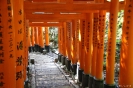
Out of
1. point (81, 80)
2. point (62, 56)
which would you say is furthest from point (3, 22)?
point (62, 56)

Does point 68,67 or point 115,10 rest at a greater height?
point 115,10

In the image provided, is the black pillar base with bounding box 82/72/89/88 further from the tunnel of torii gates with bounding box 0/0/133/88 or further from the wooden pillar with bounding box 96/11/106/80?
the wooden pillar with bounding box 96/11/106/80

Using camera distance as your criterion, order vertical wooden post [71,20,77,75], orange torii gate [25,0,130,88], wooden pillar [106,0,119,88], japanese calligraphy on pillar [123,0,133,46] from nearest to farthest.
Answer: japanese calligraphy on pillar [123,0,133,46]
orange torii gate [25,0,130,88]
wooden pillar [106,0,119,88]
vertical wooden post [71,20,77,75]

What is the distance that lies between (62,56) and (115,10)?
36.6 ft

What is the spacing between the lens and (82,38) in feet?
38.3

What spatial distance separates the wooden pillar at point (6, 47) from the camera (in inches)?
160

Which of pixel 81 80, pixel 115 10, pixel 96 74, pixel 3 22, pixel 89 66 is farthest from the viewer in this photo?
pixel 81 80

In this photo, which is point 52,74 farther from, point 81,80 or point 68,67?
point 81,80

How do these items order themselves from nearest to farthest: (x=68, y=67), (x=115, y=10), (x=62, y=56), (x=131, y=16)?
(x=131, y=16) → (x=115, y=10) → (x=68, y=67) → (x=62, y=56)

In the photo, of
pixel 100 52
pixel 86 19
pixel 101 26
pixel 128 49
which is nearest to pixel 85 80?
pixel 100 52

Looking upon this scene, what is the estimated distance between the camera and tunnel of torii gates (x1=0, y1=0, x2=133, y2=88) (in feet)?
13.5

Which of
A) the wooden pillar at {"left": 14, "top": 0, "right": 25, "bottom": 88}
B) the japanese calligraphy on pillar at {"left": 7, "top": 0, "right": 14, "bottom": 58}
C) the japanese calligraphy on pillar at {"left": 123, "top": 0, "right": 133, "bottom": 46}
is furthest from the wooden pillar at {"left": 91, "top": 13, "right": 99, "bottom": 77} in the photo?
the japanese calligraphy on pillar at {"left": 7, "top": 0, "right": 14, "bottom": 58}

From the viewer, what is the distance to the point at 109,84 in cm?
816

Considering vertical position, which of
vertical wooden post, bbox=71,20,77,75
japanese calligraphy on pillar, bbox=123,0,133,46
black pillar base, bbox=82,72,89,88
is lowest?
black pillar base, bbox=82,72,89,88
